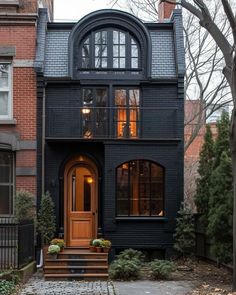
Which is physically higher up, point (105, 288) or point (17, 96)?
point (17, 96)

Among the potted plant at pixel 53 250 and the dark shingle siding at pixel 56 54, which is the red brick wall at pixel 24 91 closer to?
the dark shingle siding at pixel 56 54

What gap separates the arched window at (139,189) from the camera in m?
18.6

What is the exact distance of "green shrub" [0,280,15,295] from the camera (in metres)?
12.7

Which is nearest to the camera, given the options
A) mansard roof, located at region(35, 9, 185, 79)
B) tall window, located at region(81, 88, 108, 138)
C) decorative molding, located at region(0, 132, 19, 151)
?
decorative molding, located at region(0, 132, 19, 151)

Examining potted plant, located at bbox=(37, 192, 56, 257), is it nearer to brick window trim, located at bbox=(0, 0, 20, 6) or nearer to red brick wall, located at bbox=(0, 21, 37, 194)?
red brick wall, located at bbox=(0, 21, 37, 194)

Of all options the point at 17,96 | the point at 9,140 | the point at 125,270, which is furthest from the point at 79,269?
the point at 17,96

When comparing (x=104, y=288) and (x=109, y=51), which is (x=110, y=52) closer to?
(x=109, y=51)

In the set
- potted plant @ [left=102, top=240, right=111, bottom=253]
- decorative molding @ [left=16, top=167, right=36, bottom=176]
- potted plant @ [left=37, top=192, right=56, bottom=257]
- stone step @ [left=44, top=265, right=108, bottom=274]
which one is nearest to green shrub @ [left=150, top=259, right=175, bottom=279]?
stone step @ [left=44, top=265, right=108, bottom=274]

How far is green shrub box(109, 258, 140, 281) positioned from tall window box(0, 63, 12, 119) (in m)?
6.26

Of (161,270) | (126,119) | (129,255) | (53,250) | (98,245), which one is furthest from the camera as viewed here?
(126,119)

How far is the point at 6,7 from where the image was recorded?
60.7 ft

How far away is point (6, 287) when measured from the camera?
512 inches

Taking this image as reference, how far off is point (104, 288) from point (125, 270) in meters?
1.41

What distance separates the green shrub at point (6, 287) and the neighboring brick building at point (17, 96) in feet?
16.1
